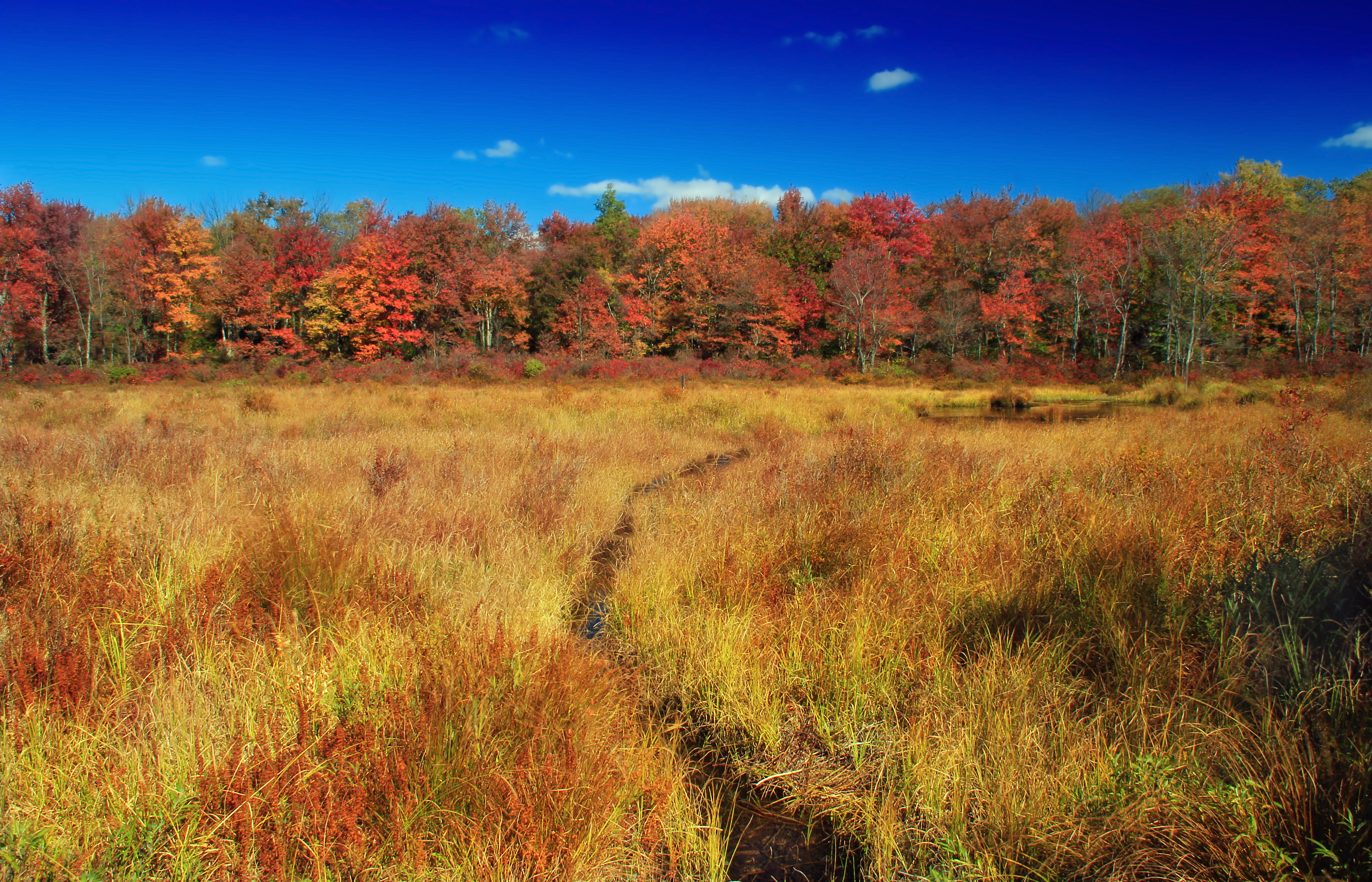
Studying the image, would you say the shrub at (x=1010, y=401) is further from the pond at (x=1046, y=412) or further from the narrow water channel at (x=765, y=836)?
the narrow water channel at (x=765, y=836)

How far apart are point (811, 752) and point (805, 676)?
1.65 ft

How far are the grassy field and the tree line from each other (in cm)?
3485

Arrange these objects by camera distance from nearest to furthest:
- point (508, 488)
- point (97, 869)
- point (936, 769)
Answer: point (97, 869) < point (936, 769) < point (508, 488)

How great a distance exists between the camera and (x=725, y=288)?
41.1 metres

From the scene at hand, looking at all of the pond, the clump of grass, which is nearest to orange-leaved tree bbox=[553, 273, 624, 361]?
the pond

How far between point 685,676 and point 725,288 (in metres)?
39.3

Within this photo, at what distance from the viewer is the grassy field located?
2070 millimetres

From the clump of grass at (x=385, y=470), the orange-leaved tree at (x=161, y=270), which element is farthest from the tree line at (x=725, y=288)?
the clump of grass at (x=385, y=470)

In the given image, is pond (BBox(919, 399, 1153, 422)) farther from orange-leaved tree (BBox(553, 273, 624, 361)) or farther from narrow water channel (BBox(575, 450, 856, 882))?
orange-leaved tree (BBox(553, 273, 624, 361))

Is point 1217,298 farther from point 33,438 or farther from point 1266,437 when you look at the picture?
point 33,438

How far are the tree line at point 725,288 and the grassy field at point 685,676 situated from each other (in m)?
34.9

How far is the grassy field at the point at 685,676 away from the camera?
2.07 meters

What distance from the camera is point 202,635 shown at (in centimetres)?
318

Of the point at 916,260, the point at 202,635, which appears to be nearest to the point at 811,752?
the point at 202,635
